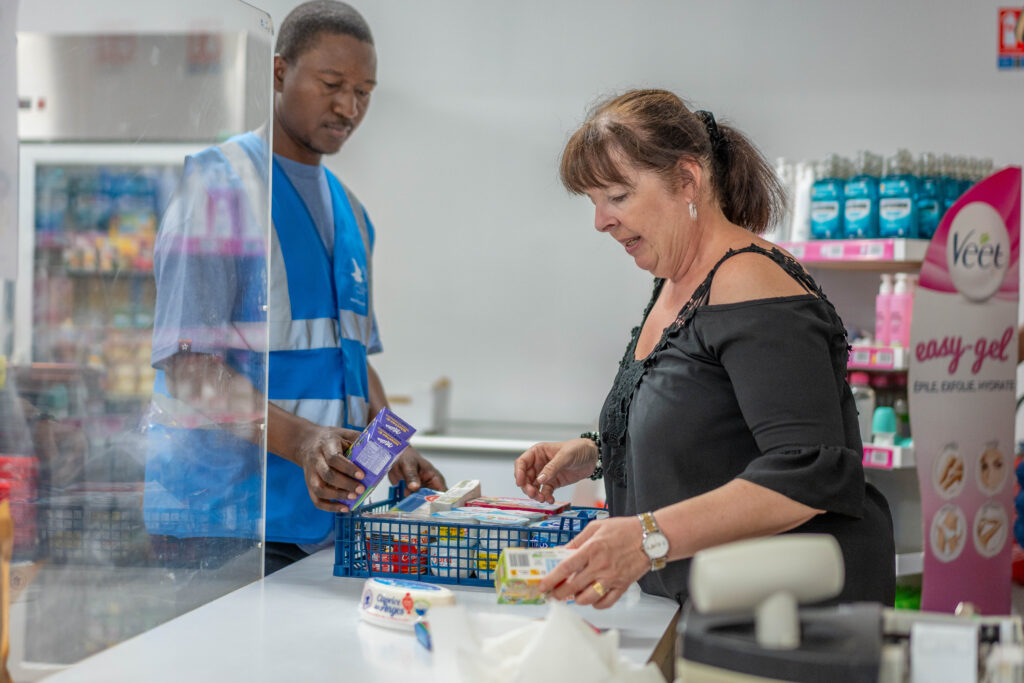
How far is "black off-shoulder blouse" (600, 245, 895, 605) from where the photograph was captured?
58.0 inches

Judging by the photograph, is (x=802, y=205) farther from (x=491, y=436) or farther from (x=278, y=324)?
(x=278, y=324)

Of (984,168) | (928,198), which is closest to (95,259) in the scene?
(928,198)

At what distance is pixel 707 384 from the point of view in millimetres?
1619

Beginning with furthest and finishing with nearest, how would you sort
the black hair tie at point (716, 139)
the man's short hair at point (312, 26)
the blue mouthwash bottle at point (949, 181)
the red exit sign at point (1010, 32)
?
the red exit sign at point (1010, 32) < the blue mouthwash bottle at point (949, 181) < the man's short hair at point (312, 26) < the black hair tie at point (716, 139)

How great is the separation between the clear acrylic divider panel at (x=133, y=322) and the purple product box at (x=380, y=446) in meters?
0.26

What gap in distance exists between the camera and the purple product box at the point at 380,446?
187 cm

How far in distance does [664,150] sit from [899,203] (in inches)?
99.6

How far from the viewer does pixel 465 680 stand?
1176mm

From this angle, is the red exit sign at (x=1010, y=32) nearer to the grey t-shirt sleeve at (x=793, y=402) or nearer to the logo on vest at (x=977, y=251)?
the logo on vest at (x=977, y=251)

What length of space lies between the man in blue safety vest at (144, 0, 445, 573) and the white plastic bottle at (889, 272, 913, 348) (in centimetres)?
225

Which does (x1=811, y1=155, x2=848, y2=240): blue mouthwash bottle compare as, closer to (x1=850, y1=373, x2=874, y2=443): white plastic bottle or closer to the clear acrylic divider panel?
(x1=850, y1=373, x2=874, y2=443): white plastic bottle

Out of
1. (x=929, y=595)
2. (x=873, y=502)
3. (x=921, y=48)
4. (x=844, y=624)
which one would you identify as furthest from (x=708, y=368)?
(x=921, y=48)

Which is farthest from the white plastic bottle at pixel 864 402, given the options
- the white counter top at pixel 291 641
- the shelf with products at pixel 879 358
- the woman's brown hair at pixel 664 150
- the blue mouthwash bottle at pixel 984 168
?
the white counter top at pixel 291 641

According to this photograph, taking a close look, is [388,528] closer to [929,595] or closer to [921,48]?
[929,595]
